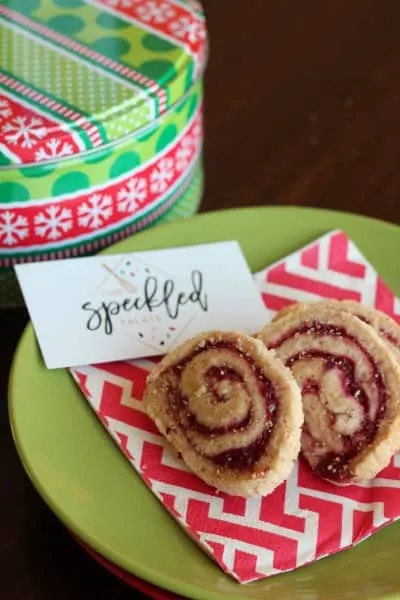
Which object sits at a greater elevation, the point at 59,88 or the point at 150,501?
the point at 59,88

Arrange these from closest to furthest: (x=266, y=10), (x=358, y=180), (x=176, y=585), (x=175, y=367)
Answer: (x=176, y=585) < (x=175, y=367) < (x=358, y=180) < (x=266, y=10)

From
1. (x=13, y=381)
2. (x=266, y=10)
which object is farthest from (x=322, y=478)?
(x=266, y=10)

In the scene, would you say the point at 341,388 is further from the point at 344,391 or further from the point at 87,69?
the point at 87,69

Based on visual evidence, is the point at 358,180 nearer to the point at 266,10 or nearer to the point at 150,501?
the point at 266,10

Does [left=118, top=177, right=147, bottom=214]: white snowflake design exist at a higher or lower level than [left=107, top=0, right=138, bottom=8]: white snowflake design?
lower

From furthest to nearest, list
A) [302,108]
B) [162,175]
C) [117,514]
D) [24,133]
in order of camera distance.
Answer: [302,108], [162,175], [24,133], [117,514]

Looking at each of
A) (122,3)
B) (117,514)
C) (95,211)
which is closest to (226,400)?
(117,514)

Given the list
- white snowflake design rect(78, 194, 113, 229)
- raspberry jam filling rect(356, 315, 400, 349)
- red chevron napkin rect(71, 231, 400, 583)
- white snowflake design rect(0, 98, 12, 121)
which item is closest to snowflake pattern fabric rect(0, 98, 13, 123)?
white snowflake design rect(0, 98, 12, 121)

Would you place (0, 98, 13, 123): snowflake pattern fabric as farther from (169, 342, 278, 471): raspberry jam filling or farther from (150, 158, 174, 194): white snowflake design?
(169, 342, 278, 471): raspberry jam filling
